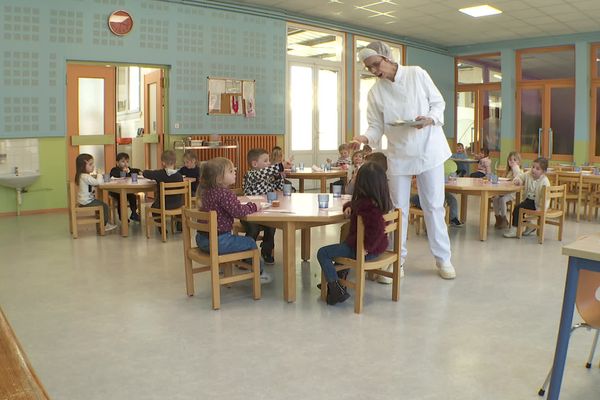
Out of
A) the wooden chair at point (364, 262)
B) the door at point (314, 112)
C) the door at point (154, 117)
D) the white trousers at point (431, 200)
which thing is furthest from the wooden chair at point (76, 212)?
the door at point (314, 112)

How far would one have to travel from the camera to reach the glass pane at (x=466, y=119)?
45.2ft

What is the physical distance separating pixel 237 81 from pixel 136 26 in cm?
190

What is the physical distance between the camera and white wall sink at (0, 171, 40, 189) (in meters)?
7.46

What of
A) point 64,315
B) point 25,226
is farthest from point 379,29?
point 64,315

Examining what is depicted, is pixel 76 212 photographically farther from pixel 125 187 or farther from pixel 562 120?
pixel 562 120

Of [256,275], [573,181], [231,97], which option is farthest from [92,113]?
[573,181]

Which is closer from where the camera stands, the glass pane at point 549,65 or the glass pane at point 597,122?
the glass pane at point 597,122

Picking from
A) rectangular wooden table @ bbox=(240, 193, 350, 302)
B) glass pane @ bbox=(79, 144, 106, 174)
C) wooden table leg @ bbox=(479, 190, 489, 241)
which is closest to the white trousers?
rectangular wooden table @ bbox=(240, 193, 350, 302)

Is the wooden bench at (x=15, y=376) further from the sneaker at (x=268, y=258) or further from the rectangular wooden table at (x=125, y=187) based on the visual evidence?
the rectangular wooden table at (x=125, y=187)

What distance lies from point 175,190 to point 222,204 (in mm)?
2472

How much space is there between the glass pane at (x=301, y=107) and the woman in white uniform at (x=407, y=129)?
6.42 metres

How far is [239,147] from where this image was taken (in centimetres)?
969

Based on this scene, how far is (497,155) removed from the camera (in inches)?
519

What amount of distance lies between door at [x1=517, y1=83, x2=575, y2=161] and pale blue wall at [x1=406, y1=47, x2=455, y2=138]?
67.7 inches
